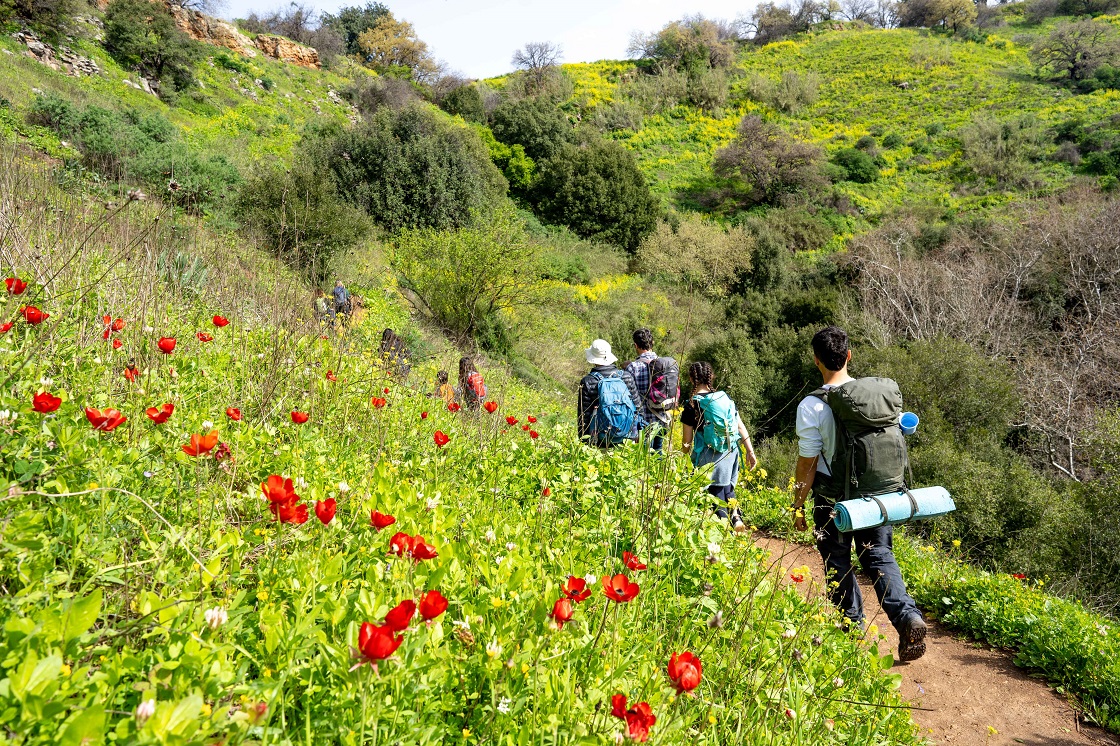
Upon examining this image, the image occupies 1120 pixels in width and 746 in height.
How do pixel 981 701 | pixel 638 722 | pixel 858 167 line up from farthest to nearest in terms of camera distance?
pixel 858 167
pixel 981 701
pixel 638 722

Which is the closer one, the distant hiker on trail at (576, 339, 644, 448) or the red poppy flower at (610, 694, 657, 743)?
the red poppy flower at (610, 694, 657, 743)

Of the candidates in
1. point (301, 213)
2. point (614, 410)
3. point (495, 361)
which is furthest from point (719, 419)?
point (301, 213)

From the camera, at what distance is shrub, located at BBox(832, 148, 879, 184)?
31.2 metres

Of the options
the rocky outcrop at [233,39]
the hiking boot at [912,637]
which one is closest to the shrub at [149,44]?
the rocky outcrop at [233,39]

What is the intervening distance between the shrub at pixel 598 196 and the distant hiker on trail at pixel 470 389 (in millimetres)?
23769

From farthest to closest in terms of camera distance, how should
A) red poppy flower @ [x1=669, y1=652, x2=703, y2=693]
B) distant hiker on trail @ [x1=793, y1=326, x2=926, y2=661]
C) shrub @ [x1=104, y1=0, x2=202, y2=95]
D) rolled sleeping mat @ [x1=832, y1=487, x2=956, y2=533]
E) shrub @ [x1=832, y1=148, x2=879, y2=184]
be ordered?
shrub @ [x1=832, y1=148, x2=879, y2=184]
shrub @ [x1=104, y1=0, x2=202, y2=95]
distant hiker on trail @ [x1=793, y1=326, x2=926, y2=661]
rolled sleeping mat @ [x1=832, y1=487, x2=956, y2=533]
red poppy flower @ [x1=669, y1=652, x2=703, y2=693]

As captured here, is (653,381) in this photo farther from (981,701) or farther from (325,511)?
(325,511)

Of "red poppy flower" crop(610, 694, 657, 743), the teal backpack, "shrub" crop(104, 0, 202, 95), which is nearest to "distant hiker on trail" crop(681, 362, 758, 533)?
the teal backpack

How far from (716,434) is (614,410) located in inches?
31.1

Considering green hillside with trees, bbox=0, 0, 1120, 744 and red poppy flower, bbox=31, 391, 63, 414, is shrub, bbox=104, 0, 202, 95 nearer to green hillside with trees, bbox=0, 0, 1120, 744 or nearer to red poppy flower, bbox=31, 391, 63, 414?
green hillside with trees, bbox=0, 0, 1120, 744

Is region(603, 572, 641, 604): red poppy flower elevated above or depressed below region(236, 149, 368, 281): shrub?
below

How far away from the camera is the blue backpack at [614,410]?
4.39 metres

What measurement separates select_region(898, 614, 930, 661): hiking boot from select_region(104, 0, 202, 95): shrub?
26804 mm

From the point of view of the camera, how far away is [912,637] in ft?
10.6
